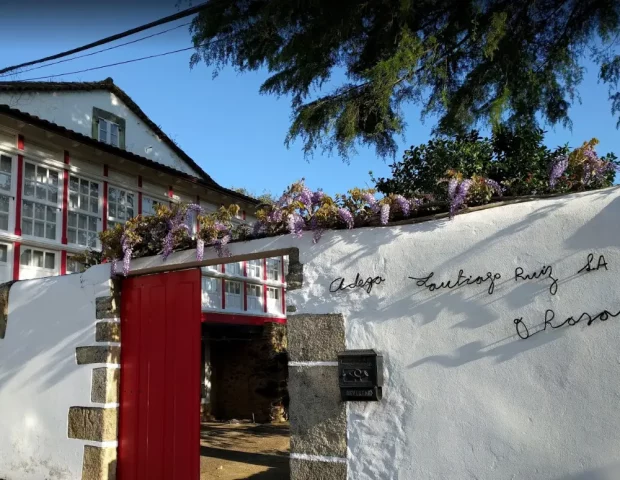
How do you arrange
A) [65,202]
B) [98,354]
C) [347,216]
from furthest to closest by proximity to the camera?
[65,202] → [98,354] → [347,216]

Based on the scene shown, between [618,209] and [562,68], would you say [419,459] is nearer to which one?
[618,209]

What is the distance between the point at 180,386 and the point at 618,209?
13.1 feet

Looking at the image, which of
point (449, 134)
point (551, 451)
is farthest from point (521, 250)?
point (449, 134)

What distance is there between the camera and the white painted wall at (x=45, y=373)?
241 inches

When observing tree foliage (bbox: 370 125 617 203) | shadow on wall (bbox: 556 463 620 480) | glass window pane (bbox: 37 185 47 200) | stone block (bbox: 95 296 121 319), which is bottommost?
shadow on wall (bbox: 556 463 620 480)

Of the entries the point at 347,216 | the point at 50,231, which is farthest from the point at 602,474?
the point at 50,231

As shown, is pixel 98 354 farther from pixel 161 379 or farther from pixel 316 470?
pixel 316 470

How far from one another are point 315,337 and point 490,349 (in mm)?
1373

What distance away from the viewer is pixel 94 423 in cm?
588

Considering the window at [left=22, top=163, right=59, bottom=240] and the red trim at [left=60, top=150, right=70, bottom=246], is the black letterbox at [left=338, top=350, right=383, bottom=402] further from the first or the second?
the red trim at [left=60, top=150, right=70, bottom=246]

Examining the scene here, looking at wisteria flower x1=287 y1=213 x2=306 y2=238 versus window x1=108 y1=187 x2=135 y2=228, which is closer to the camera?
wisteria flower x1=287 y1=213 x2=306 y2=238

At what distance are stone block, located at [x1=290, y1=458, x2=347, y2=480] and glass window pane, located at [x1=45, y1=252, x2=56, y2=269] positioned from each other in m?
7.77

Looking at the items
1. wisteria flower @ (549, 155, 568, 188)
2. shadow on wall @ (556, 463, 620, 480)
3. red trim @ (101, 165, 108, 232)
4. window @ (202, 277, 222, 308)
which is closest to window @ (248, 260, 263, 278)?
window @ (202, 277, 222, 308)

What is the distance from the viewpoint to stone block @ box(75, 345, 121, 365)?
596cm
